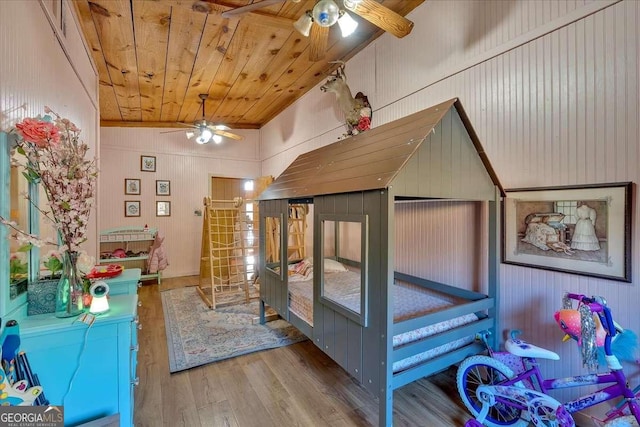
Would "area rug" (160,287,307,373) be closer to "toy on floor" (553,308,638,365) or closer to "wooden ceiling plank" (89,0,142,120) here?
"toy on floor" (553,308,638,365)

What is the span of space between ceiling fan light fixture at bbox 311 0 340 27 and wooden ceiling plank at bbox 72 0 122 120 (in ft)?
6.76

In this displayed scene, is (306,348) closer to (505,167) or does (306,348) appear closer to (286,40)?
(505,167)

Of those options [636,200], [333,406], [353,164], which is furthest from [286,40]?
[333,406]

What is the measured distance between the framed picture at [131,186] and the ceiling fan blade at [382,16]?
5318 millimetres

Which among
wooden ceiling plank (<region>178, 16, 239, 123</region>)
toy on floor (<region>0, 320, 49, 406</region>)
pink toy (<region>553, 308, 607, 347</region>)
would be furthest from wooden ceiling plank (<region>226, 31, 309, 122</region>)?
pink toy (<region>553, 308, 607, 347</region>)

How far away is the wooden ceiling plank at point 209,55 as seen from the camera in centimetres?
279

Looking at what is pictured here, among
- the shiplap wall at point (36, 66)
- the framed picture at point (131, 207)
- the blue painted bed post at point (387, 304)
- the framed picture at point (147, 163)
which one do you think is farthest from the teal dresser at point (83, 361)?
the framed picture at point (147, 163)

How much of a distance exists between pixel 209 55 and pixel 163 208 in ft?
11.7

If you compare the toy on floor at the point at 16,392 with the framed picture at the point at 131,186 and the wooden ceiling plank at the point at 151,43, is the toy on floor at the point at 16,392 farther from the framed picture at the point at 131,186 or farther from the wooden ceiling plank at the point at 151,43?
the framed picture at the point at 131,186

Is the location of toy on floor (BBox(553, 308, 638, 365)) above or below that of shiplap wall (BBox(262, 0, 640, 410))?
below

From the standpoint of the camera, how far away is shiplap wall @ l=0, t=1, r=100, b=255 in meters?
1.33

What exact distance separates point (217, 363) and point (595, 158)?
3.25m

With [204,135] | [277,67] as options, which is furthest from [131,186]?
[277,67]

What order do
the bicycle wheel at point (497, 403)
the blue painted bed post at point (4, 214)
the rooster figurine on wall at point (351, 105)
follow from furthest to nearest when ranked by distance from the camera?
the rooster figurine on wall at point (351, 105) < the bicycle wheel at point (497, 403) < the blue painted bed post at point (4, 214)
